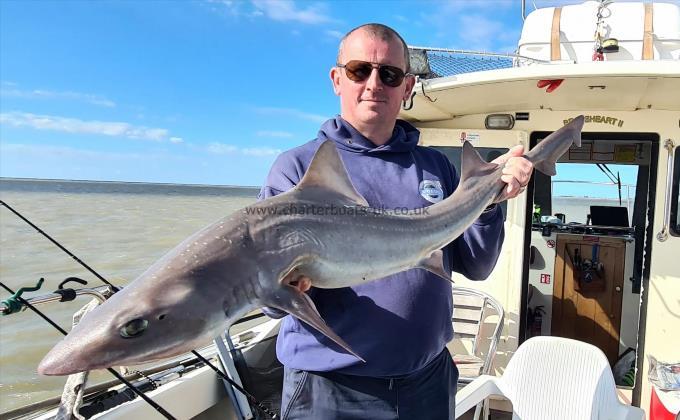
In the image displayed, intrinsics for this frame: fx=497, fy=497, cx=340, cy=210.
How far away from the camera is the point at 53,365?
1074 mm

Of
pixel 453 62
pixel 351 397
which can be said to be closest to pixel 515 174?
pixel 351 397

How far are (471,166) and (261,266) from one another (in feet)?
4.17

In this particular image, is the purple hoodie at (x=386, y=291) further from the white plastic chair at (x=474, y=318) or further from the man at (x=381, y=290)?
the white plastic chair at (x=474, y=318)

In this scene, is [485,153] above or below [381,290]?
above

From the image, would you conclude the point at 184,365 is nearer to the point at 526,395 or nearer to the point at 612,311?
the point at 526,395

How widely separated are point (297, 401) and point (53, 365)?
1.10 metres

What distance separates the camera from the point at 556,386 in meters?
3.54

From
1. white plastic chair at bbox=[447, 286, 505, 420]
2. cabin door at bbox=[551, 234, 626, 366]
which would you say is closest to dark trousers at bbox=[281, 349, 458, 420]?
white plastic chair at bbox=[447, 286, 505, 420]

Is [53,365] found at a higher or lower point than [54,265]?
higher

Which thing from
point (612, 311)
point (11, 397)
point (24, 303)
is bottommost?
point (11, 397)

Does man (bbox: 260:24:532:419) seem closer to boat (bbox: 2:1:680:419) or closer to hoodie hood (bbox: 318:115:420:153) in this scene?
hoodie hood (bbox: 318:115:420:153)

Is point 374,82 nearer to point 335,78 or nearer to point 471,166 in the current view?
point 335,78

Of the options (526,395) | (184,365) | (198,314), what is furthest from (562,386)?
(198,314)

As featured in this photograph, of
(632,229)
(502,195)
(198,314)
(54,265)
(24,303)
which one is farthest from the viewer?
(54,265)
